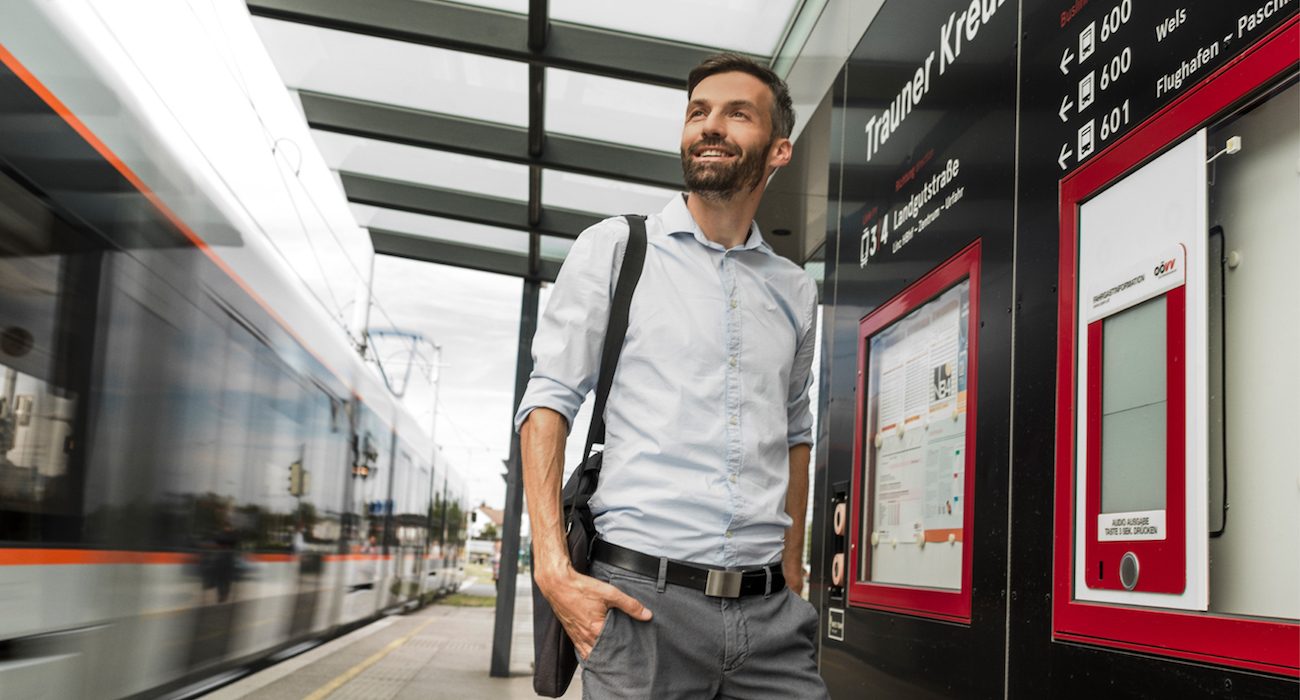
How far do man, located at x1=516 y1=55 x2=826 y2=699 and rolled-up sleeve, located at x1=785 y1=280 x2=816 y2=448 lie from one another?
6 centimetres

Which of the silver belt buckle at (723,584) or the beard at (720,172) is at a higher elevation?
the beard at (720,172)

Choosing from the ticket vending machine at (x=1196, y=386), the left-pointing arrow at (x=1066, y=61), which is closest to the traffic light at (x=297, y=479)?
the left-pointing arrow at (x=1066, y=61)

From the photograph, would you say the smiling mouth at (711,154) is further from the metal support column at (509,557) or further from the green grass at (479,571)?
the green grass at (479,571)

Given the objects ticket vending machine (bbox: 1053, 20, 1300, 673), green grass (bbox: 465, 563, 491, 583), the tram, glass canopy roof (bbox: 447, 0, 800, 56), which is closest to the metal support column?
glass canopy roof (bbox: 447, 0, 800, 56)

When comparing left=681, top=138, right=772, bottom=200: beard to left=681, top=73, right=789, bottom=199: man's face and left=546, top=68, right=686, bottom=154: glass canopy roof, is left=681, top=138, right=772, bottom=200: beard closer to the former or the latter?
left=681, top=73, right=789, bottom=199: man's face

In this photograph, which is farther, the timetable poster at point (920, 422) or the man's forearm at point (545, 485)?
the timetable poster at point (920, 422)

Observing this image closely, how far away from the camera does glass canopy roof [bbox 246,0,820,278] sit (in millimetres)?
6352

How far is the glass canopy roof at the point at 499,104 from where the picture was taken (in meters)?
6.35

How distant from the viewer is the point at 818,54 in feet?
17.8

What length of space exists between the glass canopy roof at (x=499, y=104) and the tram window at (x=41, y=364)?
2.39 metres

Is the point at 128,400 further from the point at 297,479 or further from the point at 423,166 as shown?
the point at 423,166

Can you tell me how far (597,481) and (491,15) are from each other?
4680mm

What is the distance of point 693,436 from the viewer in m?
2.10

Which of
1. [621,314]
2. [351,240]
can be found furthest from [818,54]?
[351,240]
